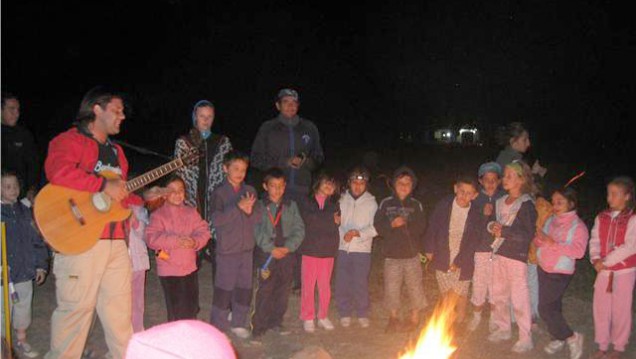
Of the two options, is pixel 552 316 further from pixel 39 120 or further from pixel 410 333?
pixel 39 120

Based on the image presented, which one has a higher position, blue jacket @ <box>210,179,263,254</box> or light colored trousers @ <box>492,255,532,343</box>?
blue jacket @ <box>210,179,263,254</box>

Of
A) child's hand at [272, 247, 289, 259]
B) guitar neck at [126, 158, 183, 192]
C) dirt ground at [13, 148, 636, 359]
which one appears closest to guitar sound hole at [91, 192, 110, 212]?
guitar neck at [126, 158, 183, 192]

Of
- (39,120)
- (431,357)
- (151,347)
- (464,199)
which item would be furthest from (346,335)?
(39,120)

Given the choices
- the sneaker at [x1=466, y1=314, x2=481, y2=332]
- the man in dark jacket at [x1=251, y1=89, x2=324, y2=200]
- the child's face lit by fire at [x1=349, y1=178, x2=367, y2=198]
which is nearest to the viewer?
the sneaker at [x1=466, y1=314, x2=481, y2=332]

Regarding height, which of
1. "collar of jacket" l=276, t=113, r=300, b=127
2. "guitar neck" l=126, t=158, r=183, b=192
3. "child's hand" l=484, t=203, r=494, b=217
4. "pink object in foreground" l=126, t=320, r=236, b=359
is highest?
"collar of jacket" l=276, t=113, r=300, b=127

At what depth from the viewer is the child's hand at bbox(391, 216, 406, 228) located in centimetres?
604

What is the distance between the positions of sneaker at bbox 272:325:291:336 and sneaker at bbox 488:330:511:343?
6.90 feet

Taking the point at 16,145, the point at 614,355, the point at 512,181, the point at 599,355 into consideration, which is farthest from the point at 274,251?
the point at 16,145

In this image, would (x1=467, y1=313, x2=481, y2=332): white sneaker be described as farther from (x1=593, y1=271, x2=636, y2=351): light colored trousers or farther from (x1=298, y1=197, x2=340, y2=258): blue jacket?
(x1=298, y1=197, x2=340, y2=258): blue jacket

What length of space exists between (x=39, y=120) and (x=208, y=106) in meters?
34.7

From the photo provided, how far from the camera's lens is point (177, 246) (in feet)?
17.5

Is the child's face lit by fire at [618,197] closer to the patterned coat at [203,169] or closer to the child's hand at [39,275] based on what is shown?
the patterned coat at [203,169]

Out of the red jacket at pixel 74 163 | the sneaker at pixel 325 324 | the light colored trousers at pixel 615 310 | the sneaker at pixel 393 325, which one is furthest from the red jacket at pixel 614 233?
the red jacket at pixel 74 163

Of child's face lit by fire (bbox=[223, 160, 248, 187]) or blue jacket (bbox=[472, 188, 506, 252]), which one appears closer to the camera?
child's face lit by fire (bbox=[223, 160, 248, 187])
